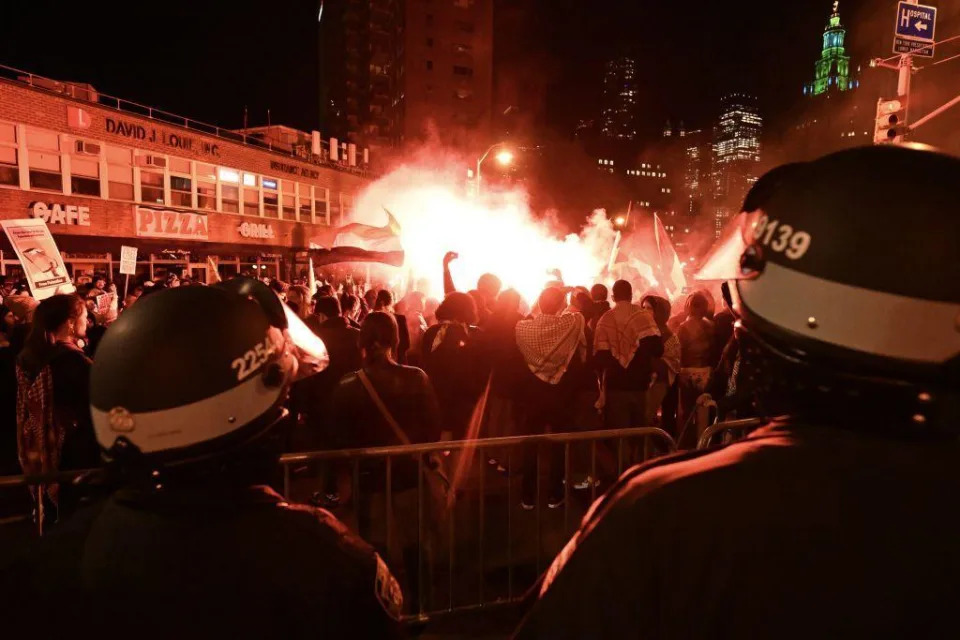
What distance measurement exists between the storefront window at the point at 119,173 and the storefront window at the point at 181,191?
6.87 feet

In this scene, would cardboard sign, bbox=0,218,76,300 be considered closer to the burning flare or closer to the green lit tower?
the burning flare

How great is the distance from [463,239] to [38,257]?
73.4ft

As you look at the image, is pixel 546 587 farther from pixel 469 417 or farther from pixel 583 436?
pixel 469 417

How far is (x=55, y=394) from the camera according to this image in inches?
176

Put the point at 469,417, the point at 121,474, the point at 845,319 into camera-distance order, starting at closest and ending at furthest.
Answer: the point at 845,319, the point at 121,474, the point at 469,417

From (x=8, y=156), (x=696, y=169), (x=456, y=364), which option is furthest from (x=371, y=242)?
(x=696, y=169)

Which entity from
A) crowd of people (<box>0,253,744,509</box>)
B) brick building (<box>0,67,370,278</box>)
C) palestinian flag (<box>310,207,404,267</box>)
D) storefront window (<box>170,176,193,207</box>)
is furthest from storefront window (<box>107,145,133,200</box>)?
crowd of people (<box>0,253,744,509</box>)

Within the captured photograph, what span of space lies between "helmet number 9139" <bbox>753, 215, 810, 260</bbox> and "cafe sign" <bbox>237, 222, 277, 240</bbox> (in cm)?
3290

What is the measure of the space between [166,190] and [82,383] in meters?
25.4

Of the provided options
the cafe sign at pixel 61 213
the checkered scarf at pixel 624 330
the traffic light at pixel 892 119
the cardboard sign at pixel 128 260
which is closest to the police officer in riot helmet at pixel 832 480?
the checkered scarf at pixel 624 330

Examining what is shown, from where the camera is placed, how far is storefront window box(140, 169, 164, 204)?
2559 centimetres

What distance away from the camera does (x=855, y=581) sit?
96 centimetres

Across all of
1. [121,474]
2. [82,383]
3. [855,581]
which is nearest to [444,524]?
[82,383]

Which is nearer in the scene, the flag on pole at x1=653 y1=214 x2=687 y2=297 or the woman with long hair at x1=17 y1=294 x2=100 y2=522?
the woman with long hair at x1=17 y1=294 x2=100 y2=522
